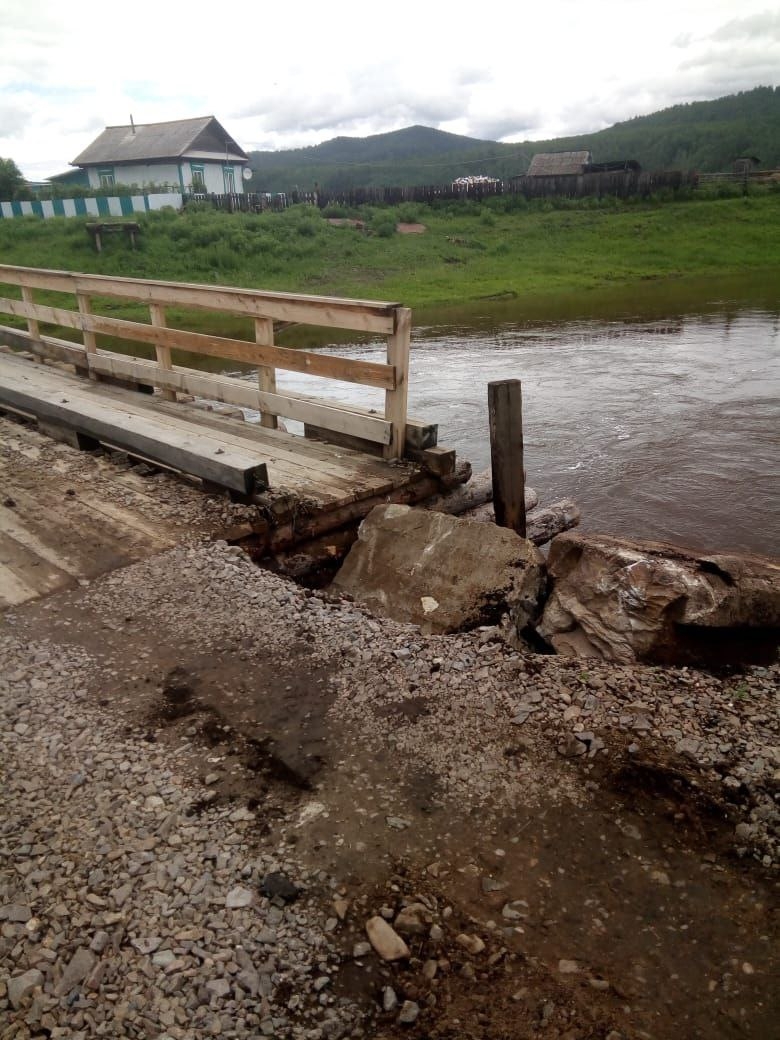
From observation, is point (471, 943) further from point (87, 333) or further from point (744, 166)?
point (744, 166)

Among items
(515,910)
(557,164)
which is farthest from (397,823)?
(557,164)

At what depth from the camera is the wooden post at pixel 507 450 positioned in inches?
271

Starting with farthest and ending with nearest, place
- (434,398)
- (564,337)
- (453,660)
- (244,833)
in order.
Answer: (564,337)
(434,398)
(453,660)
(244,833)

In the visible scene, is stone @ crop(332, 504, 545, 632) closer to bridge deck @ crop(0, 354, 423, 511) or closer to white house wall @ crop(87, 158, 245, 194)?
bridge deck @ crop(0, 354, 423, 511)

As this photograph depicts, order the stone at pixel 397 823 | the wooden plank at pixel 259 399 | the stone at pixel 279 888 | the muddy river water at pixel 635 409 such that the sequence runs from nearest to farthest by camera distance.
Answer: the stone at pixel 279 888, the stone at pixel 397 823, the wooden plank at pixel 259 399, the muddy river water at pixel 635 409

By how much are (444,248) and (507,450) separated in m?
31.8

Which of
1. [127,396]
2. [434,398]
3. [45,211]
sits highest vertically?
[45,211]

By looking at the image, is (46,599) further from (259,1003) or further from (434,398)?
(434,398)

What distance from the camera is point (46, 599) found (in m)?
5.16

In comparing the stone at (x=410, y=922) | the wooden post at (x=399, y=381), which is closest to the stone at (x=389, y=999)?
the stone at (x=410, y=922)

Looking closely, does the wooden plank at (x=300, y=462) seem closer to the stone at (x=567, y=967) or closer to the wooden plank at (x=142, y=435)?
the wooden plank at (x=142, y=435)

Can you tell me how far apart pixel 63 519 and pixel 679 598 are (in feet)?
15.6

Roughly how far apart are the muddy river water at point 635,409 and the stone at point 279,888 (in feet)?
20.5

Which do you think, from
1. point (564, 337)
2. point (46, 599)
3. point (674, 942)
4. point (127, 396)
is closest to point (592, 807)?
point (674, 942)
